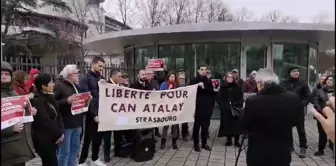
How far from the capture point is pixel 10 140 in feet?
12.5

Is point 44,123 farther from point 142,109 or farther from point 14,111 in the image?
point 142,109

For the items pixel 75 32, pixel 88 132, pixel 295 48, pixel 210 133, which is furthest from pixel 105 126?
pixel 75 32

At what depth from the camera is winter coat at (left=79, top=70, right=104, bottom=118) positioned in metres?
6.04

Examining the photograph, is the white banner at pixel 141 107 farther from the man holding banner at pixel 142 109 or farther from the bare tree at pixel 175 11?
the bare tree at pixel 175 11

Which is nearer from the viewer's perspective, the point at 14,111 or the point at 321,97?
the point at 14,111

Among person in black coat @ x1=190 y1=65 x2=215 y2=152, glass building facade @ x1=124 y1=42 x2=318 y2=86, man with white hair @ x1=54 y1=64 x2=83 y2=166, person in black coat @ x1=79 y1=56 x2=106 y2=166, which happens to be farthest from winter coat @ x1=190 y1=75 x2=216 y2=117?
glass building facade @ x1=124 y1=42 x2=318 y2=86

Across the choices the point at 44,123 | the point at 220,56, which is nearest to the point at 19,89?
the point at 44,123

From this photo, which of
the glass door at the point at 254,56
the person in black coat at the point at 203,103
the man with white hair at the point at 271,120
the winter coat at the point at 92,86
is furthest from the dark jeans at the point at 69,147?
the glass door at the point at 254,56

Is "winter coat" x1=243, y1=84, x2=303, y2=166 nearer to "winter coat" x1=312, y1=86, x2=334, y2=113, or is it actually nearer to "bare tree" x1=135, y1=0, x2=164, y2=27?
"winter coat" x1=312, y1=86, x2=334, y2=113

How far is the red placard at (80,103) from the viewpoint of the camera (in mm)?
5367

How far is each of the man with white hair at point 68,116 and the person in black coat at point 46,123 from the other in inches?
20.9

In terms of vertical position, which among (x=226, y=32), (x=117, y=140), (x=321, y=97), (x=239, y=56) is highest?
(x=226, y=32)

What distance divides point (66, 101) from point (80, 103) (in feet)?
1.00

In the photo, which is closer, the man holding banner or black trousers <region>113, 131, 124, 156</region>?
the man holding banner
